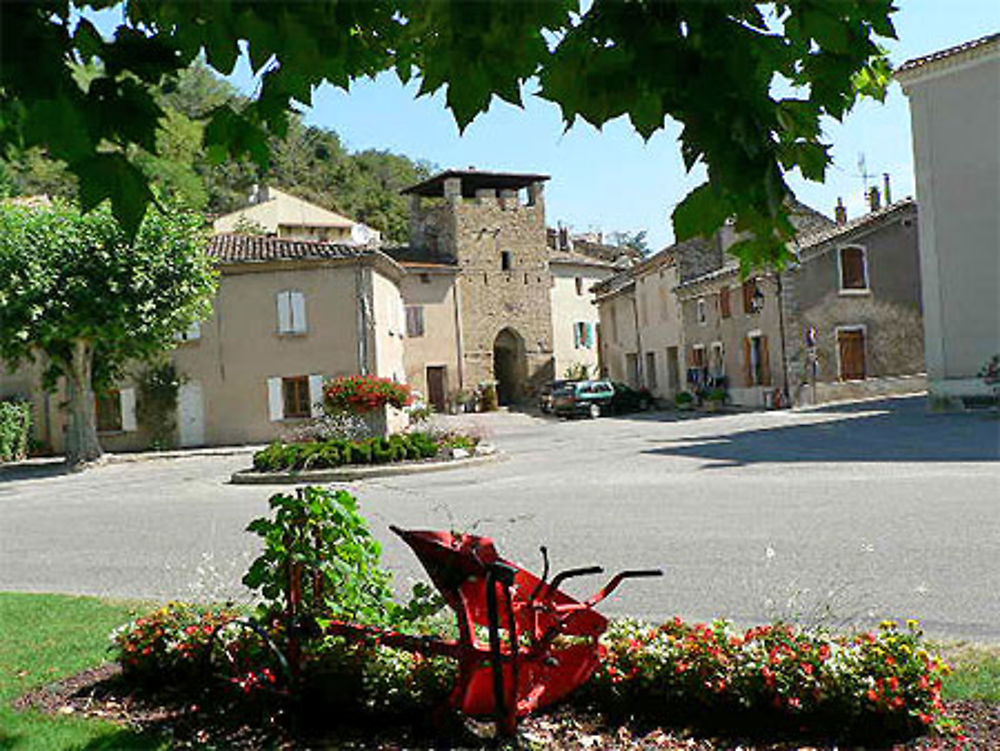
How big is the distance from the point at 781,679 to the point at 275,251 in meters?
28.3

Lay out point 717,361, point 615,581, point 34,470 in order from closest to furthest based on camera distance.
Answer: point 615,581 < point 34,470 < point 717,361

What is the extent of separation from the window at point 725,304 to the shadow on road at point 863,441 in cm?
832

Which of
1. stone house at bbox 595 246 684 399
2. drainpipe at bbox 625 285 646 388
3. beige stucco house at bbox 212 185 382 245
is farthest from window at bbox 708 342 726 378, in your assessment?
beige stucco house at bbox 212 185 382 245

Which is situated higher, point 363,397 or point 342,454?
point 363,397

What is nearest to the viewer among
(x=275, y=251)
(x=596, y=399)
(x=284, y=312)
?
(x=284, y=312)

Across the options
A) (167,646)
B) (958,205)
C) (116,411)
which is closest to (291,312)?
(116,411)

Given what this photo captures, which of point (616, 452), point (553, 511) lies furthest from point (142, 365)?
point (553, 511)

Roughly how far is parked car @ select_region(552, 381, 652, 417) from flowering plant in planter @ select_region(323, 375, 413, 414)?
15.5 m

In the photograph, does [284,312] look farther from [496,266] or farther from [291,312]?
[496,266]

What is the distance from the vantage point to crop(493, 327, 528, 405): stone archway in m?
45.8

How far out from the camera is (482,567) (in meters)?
3.75

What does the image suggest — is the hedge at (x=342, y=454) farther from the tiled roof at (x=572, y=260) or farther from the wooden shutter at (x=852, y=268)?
the tiled roof at (x=572, y=260)

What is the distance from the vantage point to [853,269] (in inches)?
1205

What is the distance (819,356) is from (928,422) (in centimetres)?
931
